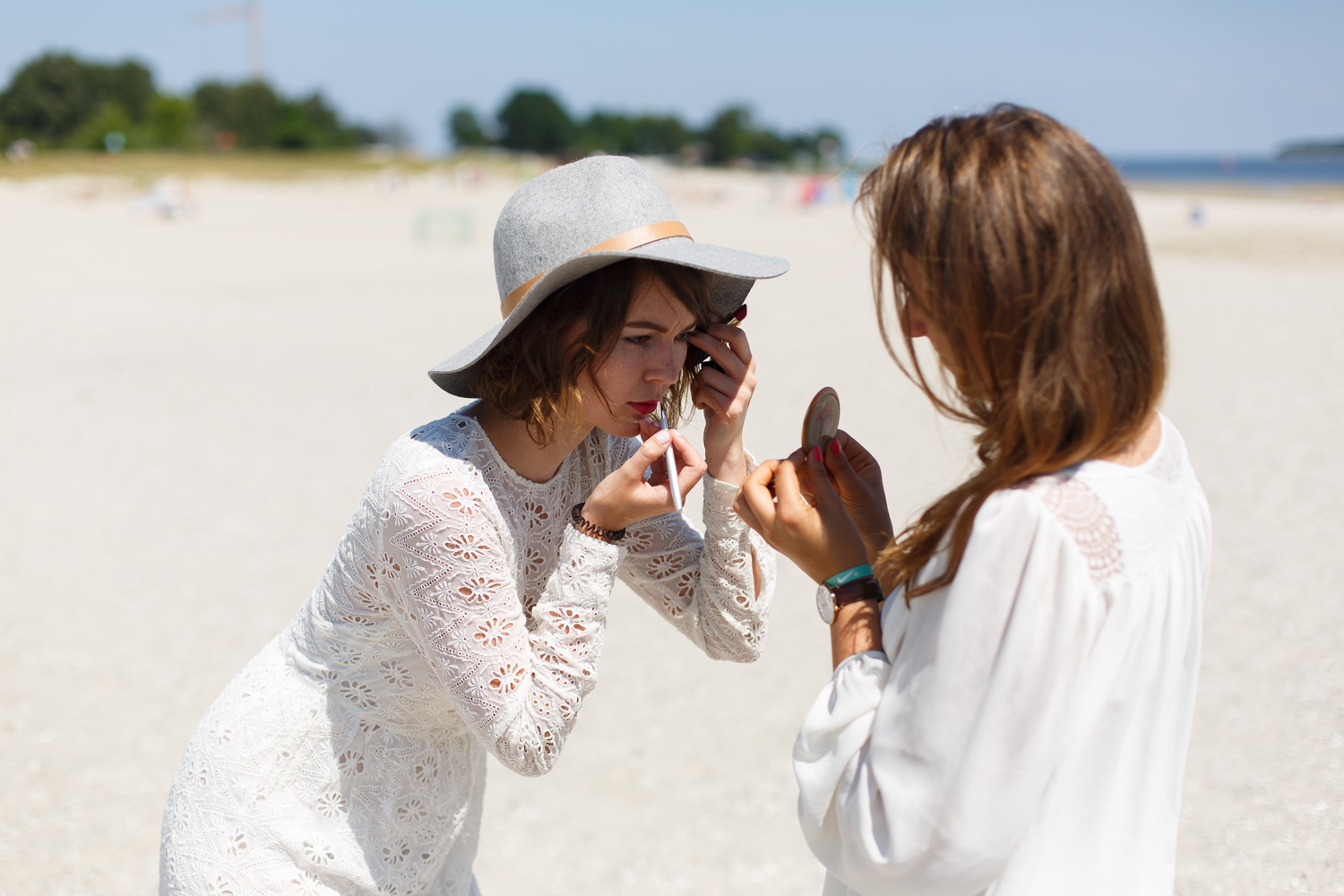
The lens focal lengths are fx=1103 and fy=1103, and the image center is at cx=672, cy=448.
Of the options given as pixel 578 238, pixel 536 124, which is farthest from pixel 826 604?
pixel 536 124

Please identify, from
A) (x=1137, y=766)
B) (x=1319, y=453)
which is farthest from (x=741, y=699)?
(x=1319, y=453)

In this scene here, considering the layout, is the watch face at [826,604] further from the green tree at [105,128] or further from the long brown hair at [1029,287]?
the green tree at [105,128]

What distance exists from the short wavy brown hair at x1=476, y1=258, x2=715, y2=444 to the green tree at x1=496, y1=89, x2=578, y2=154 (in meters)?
107

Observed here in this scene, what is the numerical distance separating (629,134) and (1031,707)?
116829 millimetres

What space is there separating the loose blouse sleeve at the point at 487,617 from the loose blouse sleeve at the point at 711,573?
38 cm

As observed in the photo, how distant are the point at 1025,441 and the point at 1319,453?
8.11 m

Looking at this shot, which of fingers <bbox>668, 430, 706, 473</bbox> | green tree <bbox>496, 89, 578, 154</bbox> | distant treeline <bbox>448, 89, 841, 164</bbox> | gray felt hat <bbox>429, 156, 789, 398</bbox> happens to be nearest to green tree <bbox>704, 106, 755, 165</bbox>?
distant treeline <bbox>448, 89, 841, 164</bbox>

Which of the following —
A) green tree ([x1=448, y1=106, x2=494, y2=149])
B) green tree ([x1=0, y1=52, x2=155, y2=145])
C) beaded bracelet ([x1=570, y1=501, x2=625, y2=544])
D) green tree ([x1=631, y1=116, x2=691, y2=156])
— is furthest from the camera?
green tree ([x1=448, y1=106, x2=494, y2=149])

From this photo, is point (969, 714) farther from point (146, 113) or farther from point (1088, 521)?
point (146, 113)

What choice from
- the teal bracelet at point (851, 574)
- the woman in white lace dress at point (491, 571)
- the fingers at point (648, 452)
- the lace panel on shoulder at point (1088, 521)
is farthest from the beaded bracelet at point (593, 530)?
the lace panel on shoulder at point (1088, 521)

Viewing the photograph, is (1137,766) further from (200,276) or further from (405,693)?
(200,276)

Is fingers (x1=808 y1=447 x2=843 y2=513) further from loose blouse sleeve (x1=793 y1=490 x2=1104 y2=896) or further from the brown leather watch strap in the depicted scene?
loose blouse sleeve (x1=793 y1=490 x2=1104 y2=896)

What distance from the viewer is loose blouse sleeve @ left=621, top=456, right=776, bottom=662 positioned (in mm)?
2271

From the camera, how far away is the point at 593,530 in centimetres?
198
